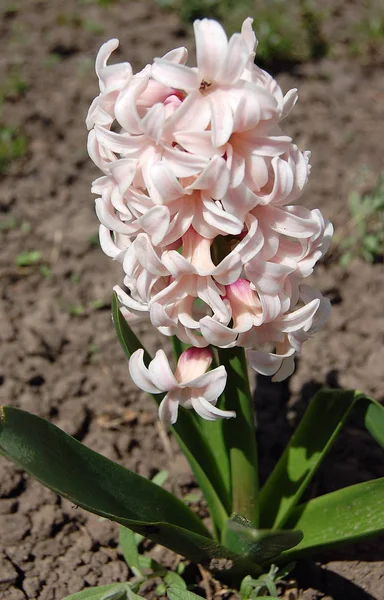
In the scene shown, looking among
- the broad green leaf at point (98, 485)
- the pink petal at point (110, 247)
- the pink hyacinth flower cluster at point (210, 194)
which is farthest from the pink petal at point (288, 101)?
the broad green leaf at point (98, 485)

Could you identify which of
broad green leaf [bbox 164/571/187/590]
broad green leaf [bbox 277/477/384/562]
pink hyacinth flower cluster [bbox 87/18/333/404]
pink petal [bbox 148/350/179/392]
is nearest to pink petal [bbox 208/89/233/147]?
pink hyacinth flower cluster [bbox 87/18/333/404]

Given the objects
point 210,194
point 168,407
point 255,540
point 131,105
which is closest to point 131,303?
point 168,407

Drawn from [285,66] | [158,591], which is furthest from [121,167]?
[285,66]

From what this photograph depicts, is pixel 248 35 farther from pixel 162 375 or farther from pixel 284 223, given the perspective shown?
pixel 162 375

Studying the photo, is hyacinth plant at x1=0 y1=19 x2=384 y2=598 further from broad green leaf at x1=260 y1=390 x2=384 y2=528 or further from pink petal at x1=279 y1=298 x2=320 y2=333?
broad green leaf at x1=260 y1=390 x2=384 y2=528

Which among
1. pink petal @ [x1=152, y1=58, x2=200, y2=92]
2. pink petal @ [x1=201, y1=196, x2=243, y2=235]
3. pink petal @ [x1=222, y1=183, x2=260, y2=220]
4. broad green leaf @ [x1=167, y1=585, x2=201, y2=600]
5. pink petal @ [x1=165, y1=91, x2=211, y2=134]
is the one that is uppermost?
pink petal @ [x1=152, y1=58, x2=200, y2=92]

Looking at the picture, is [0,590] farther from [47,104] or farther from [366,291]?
[47,104]

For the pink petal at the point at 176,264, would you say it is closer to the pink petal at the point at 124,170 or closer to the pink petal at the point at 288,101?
the pink petal at the point at 124,170

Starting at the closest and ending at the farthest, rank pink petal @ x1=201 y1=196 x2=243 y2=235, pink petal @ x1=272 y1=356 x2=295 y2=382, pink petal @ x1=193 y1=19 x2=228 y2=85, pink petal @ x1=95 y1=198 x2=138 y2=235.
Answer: pink petal @ x1=193 y1=19 x2=228 y2=85, pink petal @ x1=201 y1=196 x2=243 y2=235, pink petal @ x1=95 y1=198 x2=138 y2=235, pink petal @ x1=272 y1=356 x2=295 y2=382
